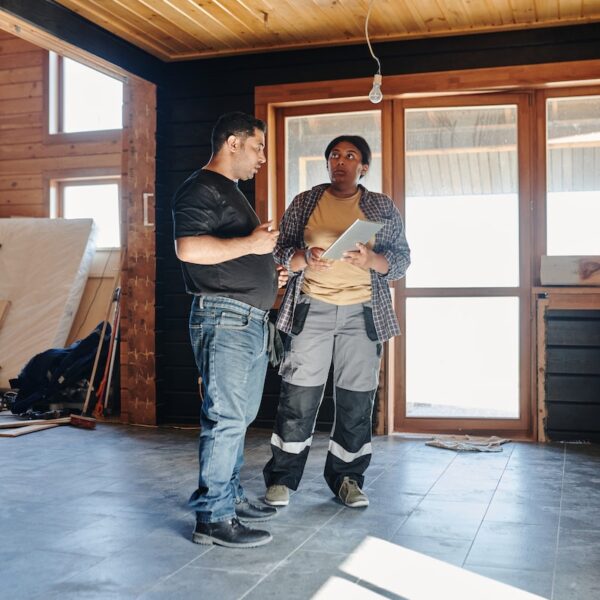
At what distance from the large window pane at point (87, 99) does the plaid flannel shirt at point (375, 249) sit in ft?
16.0

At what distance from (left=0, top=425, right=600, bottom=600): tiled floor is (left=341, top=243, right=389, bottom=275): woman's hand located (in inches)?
39.1

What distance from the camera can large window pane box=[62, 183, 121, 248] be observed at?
26.3 ft

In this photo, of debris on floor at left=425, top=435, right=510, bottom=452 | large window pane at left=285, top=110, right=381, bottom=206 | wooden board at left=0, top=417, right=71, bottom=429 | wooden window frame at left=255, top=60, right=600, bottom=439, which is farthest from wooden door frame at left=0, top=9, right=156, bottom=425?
debris on floor at left=425, top=435, right=510, bottom=452

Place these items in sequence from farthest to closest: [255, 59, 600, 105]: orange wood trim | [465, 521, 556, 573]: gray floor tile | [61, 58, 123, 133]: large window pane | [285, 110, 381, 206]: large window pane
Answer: [61, 58, 123, 133]: large window pane
[285, 110, 381, 206]: large window pane
[255, 59, 600, 105]: orange wood trim
[465, 521, 556, 573]: gray floor tile

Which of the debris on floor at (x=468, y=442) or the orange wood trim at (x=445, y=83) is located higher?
the orange wood trim at (x=445, y=83)

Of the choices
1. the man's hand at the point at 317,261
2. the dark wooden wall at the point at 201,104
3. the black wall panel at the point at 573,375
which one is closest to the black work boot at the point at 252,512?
the man's hand at the point at 317,261

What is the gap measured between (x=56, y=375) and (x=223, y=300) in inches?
142

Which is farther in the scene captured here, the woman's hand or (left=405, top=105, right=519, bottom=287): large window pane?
(left=405, top=105, right=519, bottom=287): large window pane

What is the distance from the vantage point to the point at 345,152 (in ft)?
11.5

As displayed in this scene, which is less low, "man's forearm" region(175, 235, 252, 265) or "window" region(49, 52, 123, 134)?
"window" region(49, 52, 123, 134)

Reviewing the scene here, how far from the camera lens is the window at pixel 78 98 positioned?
315 inches

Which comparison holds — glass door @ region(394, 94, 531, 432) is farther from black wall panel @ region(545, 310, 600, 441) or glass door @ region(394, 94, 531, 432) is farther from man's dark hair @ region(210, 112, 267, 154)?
man's dark hair @ region(210, 112, 267, 154)

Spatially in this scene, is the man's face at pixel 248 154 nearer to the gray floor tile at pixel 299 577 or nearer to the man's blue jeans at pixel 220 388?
the man's blue jeans at pixel 220 388

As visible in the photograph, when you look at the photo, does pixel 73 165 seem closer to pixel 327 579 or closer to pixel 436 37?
pixel 436 37
